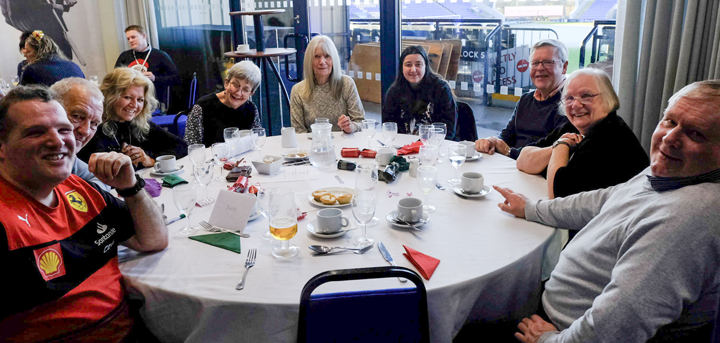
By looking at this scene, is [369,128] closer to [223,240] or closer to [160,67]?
[223,240]

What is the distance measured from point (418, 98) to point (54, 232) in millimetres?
2404

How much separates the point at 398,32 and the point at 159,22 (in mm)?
4004

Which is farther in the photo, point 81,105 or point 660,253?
point 81,105

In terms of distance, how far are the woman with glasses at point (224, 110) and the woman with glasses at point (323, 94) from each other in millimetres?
372

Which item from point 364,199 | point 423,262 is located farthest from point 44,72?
point 423,262

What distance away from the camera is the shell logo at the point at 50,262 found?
109cm

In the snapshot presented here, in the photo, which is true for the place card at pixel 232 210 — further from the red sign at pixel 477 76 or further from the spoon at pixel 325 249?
the red sign at pixel 477 76

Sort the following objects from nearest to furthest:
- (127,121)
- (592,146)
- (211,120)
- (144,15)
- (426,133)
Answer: (592,146)
(426,133)
(127,121)
(211,120)
(144,15)

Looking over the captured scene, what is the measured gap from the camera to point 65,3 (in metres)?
6.06

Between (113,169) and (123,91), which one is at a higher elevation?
(123,91)

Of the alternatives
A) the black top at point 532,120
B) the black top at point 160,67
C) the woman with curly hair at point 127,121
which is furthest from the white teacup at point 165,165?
the black top at point 160,67

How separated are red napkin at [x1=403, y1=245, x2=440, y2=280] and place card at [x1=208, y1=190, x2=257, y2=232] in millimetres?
516

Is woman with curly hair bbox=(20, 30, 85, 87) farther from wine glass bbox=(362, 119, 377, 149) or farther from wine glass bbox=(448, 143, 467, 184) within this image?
wine glass bbox=(448, 143, 467, 184)

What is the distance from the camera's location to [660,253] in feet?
3.23
